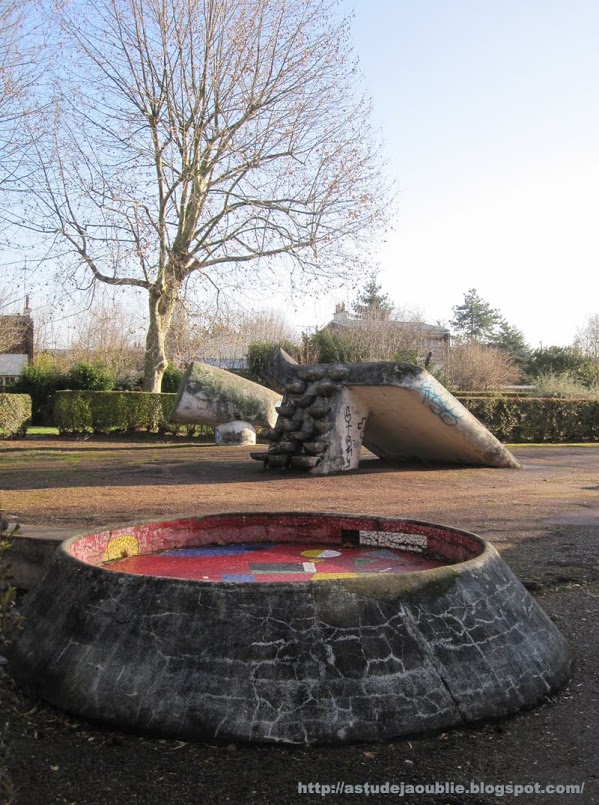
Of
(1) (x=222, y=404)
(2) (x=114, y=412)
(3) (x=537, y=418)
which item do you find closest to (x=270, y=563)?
(1) (x=222, y=404)

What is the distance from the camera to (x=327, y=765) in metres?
2.71

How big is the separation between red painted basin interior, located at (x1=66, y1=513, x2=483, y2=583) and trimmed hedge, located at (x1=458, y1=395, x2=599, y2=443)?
717 inches

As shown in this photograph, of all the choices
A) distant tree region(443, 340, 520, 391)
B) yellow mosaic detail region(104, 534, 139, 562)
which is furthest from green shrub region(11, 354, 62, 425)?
yellow mosaic detail region(104, 534, 139, 562)

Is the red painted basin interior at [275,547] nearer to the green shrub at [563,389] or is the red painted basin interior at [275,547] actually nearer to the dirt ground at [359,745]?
the dirt ground at [359,745]

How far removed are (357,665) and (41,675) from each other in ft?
4.50

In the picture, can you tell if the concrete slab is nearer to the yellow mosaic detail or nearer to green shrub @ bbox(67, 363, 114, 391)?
the yellow mosaic detail

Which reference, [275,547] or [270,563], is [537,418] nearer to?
[275,547]

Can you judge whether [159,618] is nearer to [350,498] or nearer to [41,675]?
[41,675]

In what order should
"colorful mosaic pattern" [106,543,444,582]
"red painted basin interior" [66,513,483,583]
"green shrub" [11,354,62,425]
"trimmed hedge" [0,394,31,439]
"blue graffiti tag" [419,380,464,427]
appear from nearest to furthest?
"colorful mosaic pattern" [106,543,444,582] < "red painted basin interior" [66,513,483,583] < "blue graffiti tag" [419,380,464,427] < "trimmed hedge" [0,394,31,439] < "green shrub" [11,354,62,425]

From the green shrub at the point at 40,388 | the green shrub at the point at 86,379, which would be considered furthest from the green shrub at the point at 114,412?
the green shrub at the point at 40,388

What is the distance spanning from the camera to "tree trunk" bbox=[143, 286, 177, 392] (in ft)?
78.6

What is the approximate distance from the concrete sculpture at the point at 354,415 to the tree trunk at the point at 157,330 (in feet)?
36.7

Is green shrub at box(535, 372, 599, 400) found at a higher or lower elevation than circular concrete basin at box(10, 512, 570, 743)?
higher

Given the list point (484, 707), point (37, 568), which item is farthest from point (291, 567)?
point (37, 568)
